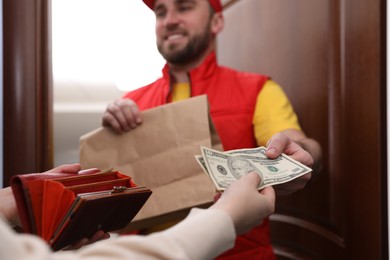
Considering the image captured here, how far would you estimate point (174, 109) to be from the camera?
1.07 metres

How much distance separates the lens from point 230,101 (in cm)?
129

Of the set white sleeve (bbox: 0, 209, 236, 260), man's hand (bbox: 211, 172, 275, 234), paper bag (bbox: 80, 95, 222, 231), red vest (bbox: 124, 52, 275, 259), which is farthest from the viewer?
red vest (bbox: 124, 52, 275, 259)

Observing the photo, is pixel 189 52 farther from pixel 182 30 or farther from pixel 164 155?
pixel 164 155

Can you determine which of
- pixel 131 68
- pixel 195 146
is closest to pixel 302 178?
pixel 195 146

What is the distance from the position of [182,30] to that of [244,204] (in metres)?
0.94

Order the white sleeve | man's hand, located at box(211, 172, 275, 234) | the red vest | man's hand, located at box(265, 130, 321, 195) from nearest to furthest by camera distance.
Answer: the white sleeve → man's hand, located at box(211, 172, 275, 234) → man's hand, located at box(265, 130, 321, 195) → the red vest

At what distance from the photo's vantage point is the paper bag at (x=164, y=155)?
39.8 inches

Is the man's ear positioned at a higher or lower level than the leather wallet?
higher

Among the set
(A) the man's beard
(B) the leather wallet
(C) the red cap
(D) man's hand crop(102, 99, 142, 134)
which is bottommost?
(B) the leather wallet

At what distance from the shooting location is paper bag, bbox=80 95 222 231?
101 centimetres

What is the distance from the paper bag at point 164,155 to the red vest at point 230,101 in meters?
0.20

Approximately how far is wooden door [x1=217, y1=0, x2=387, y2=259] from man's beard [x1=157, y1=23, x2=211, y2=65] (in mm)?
234

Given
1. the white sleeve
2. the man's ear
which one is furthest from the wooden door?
the white sleeve

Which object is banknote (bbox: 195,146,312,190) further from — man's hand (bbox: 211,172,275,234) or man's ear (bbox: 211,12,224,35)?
man's ear (bbox: 211,12,224,35)
